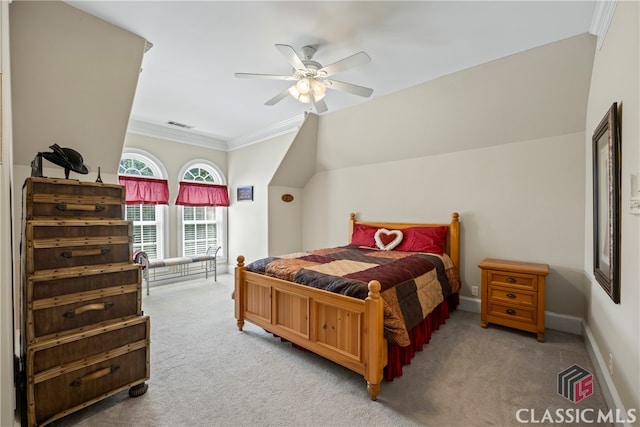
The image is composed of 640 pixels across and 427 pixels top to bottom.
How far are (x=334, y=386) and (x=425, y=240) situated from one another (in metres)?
2.18

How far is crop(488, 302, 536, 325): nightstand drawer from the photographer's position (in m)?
2.73

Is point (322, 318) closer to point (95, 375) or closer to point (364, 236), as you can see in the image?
point (95, 375)

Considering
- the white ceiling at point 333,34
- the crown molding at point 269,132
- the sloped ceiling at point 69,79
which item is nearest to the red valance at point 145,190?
the crown molding at point 269,132

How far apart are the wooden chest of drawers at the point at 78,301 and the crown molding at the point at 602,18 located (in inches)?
135

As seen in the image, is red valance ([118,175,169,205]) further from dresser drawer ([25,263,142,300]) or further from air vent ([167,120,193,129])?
dresser drawer ([25,263,142,300])

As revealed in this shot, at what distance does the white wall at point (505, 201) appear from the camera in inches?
115

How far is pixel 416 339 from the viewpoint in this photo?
8.18 feet

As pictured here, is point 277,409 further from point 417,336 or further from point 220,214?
point 220,214

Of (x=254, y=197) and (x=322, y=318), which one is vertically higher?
(x=254, y=197)

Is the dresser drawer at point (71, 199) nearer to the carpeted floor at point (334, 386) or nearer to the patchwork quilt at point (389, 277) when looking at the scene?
the carpeted floor at point (334, 386)

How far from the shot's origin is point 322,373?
7.29 feet

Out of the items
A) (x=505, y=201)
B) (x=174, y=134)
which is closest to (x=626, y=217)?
(x=505, y=201)

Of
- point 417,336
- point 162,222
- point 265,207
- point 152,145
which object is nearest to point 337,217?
point 265,207

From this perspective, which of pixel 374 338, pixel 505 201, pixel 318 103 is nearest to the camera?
pixel 374 338
